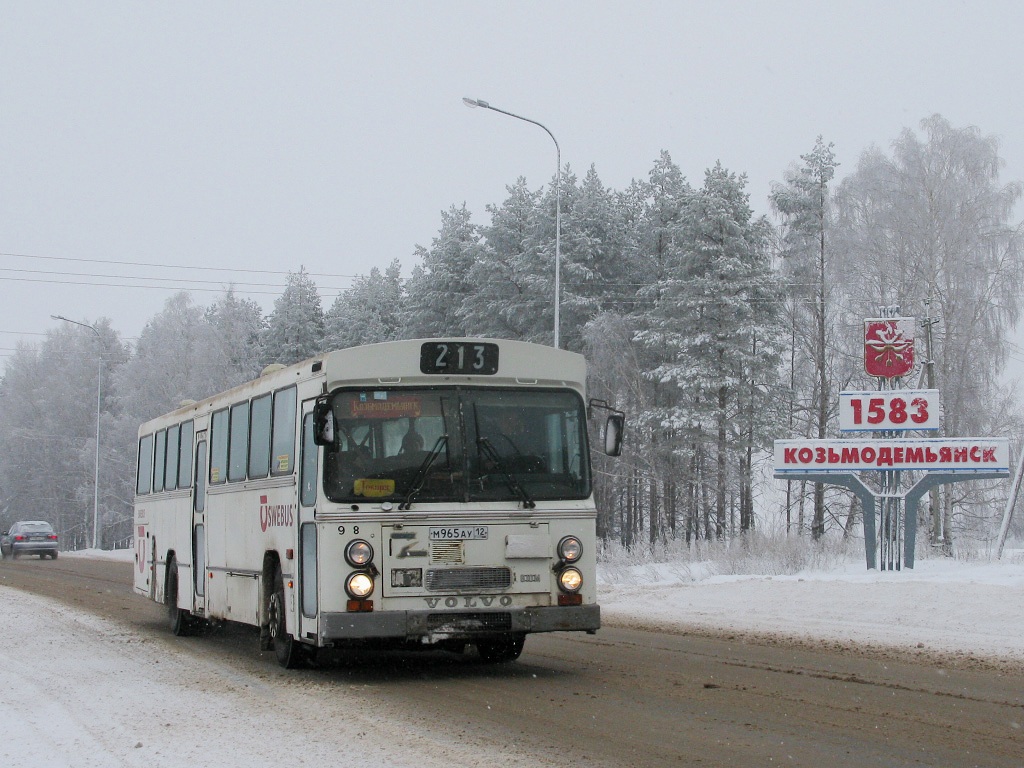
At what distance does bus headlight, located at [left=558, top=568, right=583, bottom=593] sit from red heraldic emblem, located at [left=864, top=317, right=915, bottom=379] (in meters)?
17.7

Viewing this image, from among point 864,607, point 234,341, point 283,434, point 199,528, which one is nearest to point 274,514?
point 283,434

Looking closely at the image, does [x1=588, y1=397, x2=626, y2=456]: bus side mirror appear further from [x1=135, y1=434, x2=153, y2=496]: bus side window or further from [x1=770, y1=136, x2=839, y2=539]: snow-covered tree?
[x1=770, y1=136, x2=839, y2=539]: snow-covered tree

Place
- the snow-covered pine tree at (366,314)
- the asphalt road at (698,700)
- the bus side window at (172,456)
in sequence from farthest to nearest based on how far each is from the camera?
the snow-covered pine tree at (366,314) → the bus side window at (172,456) → the asphalt road at (698,700)

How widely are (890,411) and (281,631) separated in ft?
53.9

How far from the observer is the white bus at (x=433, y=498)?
11.0m

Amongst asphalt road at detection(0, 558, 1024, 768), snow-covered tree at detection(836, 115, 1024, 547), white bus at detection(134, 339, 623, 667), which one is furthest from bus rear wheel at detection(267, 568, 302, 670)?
snow-covered tree at detection(836, 115, 1024, 547)

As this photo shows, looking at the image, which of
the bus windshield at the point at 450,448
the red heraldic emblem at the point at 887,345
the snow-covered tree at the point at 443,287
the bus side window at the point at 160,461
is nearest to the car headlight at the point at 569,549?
the bus windshield at the point at 450,448

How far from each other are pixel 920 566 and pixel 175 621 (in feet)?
47.4

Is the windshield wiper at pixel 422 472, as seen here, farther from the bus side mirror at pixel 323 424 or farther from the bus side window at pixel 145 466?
the bus side window at pixel 145 466

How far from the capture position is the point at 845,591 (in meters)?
19.7

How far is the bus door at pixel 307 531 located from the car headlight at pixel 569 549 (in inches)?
86.3

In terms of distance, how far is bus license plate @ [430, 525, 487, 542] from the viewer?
1111cm

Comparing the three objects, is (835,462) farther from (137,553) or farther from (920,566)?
(137,553)

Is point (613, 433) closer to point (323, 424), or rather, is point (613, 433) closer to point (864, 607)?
point (323, 424)
